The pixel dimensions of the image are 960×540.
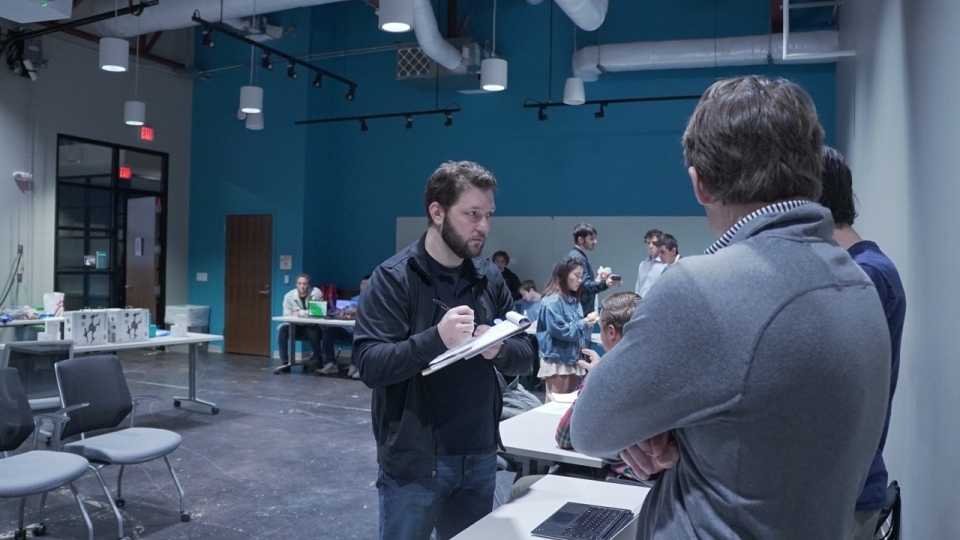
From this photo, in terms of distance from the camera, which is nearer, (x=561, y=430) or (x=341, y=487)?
(x=561, y=430)

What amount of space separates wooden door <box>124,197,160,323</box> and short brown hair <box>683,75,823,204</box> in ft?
38.6

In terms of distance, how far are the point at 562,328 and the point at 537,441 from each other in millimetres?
2616

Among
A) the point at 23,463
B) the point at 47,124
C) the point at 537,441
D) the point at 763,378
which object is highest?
the point at 47,124

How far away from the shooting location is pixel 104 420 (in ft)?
13.9

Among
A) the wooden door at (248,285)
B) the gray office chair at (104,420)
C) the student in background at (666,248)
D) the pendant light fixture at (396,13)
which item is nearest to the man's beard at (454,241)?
the gray office chair at (104,420)

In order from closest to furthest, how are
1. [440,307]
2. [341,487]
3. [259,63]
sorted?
[440,307], [341,487], [259,63]

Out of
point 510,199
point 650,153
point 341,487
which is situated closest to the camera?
point 341,487

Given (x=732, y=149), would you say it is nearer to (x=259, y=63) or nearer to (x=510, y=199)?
(x=510, y=199)

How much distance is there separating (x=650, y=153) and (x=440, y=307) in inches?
316

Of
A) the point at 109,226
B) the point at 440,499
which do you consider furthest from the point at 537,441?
the point at 109,226

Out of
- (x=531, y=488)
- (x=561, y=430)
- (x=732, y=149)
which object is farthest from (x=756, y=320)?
(x=561, y=430)

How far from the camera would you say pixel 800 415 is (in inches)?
33.3

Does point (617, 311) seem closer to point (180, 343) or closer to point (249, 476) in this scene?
point (249, 476)

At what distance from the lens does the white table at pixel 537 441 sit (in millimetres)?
2921
